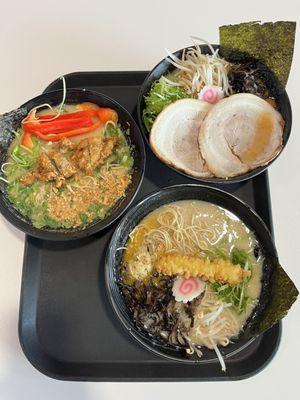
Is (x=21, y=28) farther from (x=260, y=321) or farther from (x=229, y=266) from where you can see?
(x=260, y=321)

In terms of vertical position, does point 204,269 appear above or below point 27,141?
below

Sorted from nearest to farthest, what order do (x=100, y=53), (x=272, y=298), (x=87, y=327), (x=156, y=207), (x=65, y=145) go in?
(x=272, y=298) < (x=87, y=327) < (x=156, y=207) < (x=65, y=145) < (x=100, y=53)

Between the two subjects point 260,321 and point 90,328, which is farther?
point 90,328

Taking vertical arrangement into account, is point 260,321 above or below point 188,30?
below

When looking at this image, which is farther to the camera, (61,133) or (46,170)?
(61,133)

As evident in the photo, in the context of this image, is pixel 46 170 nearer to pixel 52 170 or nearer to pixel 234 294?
pixel 52 170

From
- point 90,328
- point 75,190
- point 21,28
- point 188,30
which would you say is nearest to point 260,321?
point 90,328

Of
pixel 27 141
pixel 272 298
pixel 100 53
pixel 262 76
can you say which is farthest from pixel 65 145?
pixel 272 298

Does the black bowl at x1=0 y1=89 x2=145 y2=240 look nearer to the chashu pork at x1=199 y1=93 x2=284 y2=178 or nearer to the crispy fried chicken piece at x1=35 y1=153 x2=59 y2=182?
the crispy fried chicken piece at x1=35 y1=153 x2=59 y2=182

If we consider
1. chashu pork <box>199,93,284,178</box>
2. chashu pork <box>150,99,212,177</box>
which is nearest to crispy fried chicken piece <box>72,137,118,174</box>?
chashu pork <box>150,99,212,177</box>
